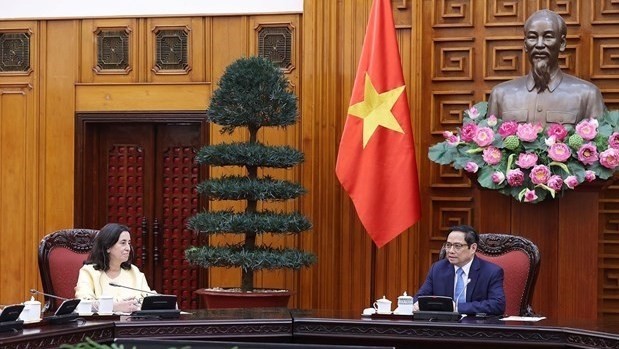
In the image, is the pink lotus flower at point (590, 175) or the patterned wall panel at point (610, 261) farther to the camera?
the patterned wall panel at point (610, 261)

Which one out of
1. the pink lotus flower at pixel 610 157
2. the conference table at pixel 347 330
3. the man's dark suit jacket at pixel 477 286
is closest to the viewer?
the conference table at pixel 347 330

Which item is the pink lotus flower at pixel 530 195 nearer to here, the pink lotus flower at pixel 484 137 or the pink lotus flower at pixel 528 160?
the pink lotus flower at pixel 528 160

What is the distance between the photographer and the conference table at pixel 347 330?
462 cm

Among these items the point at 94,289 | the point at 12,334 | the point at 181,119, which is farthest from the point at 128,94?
the point at 12,334

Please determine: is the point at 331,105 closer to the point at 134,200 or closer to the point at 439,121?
the point at 439,121

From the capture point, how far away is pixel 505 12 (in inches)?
293

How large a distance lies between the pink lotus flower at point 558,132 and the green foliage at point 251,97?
1564mm

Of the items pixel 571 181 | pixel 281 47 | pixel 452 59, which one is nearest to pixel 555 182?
pixel 571 181

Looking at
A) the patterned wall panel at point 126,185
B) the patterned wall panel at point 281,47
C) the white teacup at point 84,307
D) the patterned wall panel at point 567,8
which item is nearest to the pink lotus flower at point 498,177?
the patterned wall panel at point 567,8

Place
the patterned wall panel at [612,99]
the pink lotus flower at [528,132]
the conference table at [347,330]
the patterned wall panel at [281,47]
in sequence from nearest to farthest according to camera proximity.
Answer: the conference table at [347,330]
the pink lotus flower at [528,132]
the patterned wall panel at [612,99]
the patterned wall panel at [281,47]

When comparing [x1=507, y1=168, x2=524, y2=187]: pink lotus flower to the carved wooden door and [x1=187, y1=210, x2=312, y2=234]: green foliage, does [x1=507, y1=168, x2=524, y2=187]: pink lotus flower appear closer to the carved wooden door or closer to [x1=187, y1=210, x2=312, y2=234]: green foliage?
[x1=187, y1=210, x2=312, y2=234]: green foliage

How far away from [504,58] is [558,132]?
4.17 feet

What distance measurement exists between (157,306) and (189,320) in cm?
26

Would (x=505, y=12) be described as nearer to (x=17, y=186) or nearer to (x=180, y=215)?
(x=180, y=215)
